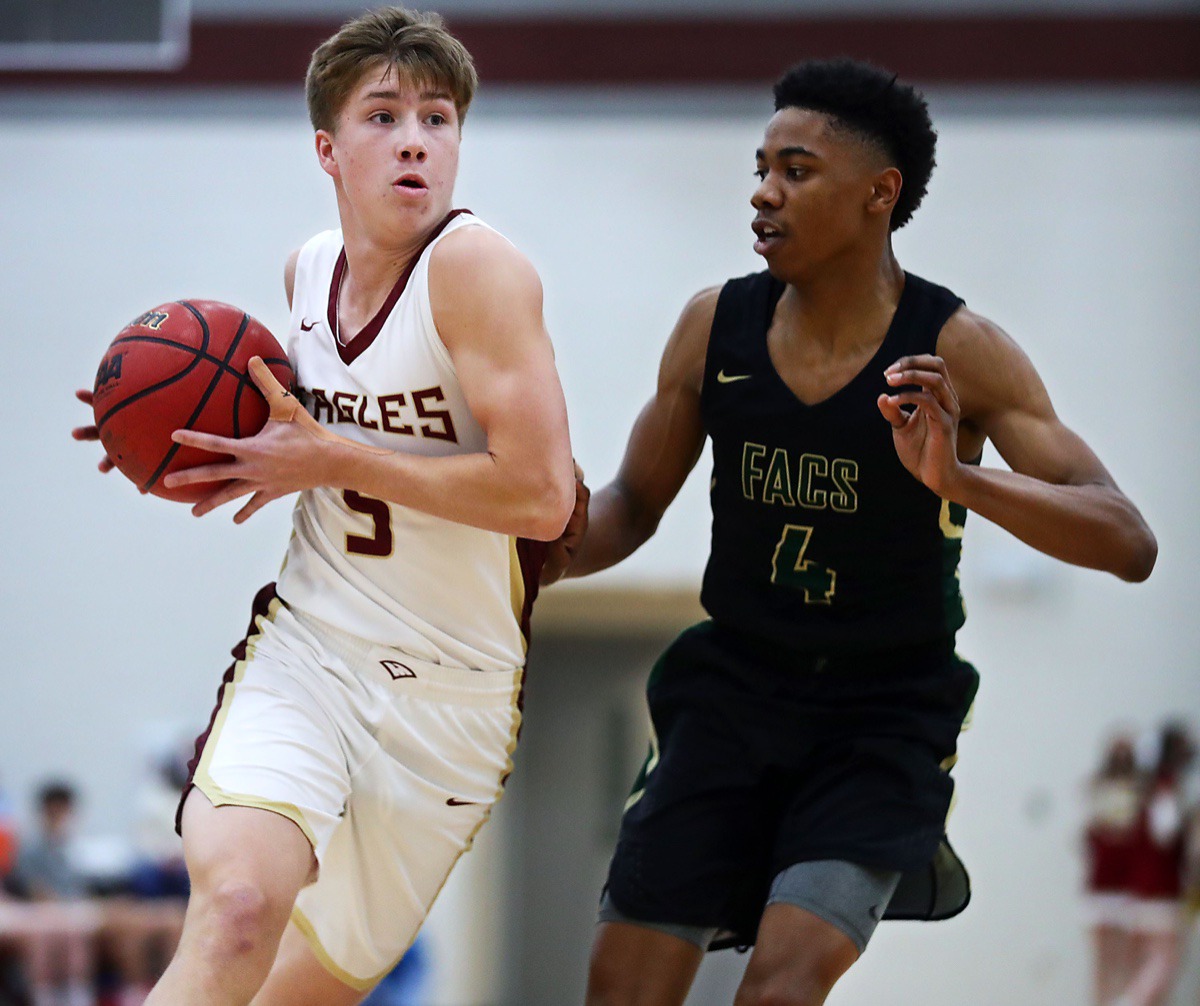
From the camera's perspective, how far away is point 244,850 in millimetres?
2773

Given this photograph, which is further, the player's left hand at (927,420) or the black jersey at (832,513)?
the black jersey at (832,513)

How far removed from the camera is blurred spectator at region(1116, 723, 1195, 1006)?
340 inches

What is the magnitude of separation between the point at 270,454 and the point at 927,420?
1250 mm

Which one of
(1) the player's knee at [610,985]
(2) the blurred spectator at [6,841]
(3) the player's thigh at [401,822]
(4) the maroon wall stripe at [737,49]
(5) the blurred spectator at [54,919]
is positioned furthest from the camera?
(4) the maroon wall stripe at [737,49]

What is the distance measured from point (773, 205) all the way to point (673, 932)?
62.1 inches

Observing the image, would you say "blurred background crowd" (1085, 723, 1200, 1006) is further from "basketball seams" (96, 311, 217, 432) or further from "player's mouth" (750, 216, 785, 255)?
"basketball seams" (96, 311, 217, 432)

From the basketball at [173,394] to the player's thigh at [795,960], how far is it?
142 cm

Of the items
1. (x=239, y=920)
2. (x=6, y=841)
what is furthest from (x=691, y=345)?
(x=6, y=841)

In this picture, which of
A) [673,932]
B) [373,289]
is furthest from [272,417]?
[673,932]

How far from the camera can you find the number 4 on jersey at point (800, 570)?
3.44 metres

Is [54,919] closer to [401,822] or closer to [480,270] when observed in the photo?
[401,822]

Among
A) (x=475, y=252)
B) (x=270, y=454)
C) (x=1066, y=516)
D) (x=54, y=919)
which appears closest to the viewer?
(x=270, y=454)

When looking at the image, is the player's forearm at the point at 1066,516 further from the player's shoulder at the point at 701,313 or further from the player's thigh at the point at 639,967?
the player's thigh at the point at 639,967

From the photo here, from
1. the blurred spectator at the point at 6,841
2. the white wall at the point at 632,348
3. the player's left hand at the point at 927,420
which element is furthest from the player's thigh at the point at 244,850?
the white wall at the point at 632,348
